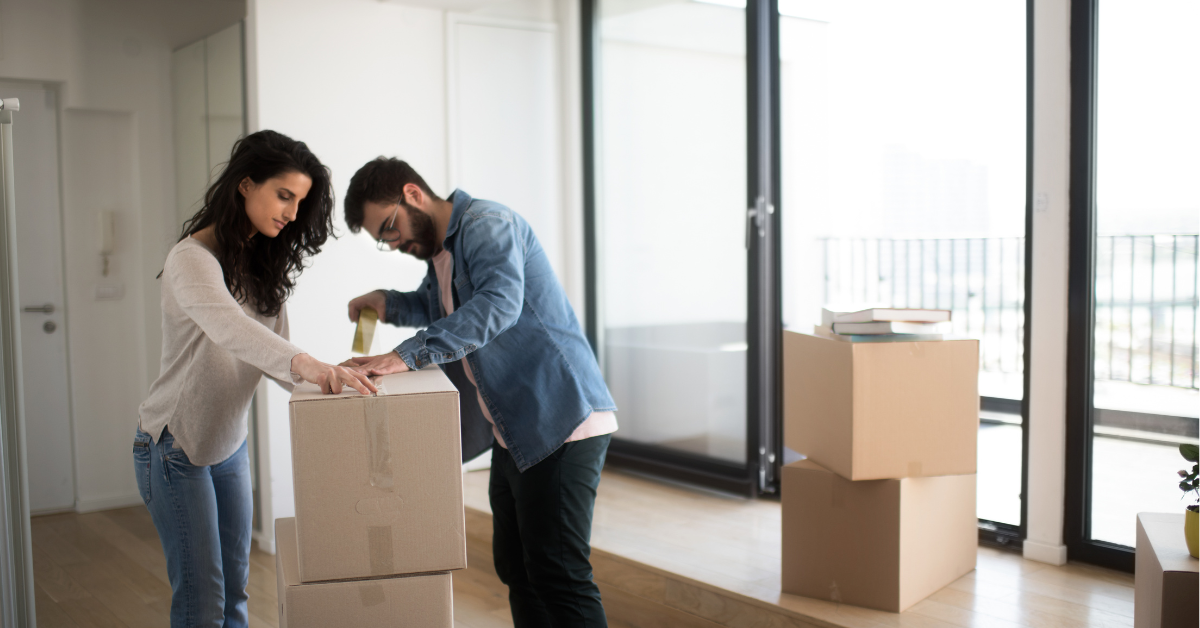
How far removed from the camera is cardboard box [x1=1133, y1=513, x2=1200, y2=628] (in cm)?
168

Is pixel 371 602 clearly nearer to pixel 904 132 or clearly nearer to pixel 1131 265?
pixel 1131 265

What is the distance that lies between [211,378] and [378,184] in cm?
51

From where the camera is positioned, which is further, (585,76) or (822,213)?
(585,76)

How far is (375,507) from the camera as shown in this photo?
1358 millimetres

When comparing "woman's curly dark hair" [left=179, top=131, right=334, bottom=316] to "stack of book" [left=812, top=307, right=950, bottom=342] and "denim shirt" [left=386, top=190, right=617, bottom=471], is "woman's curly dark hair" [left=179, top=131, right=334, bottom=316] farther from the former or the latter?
"stack of book" [left=812, top=307, right=950, bottom=342]

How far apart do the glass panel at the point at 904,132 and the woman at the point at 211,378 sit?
5.15ft

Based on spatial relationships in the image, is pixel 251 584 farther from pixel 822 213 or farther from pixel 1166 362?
pixel 1166 362

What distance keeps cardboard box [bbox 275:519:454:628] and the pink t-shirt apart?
50cm

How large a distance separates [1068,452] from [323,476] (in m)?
2.32

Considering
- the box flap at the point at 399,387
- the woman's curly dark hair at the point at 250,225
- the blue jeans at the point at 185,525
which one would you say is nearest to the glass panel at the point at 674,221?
the woman's curly dark hair at the point at 250,225

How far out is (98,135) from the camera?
3691mm

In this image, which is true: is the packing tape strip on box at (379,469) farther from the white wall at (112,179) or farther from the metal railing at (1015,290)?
the white wall at (112,179)

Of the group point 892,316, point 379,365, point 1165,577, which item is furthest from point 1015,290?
point 379,365

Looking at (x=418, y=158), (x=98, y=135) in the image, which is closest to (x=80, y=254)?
(x=98, y=135)
